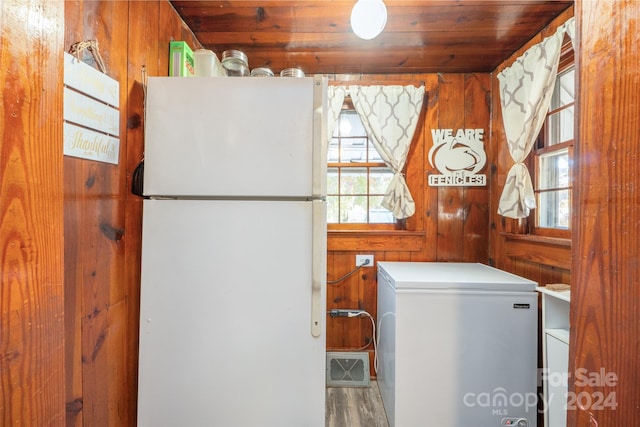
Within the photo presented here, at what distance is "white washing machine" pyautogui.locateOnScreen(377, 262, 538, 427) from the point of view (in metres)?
1.43

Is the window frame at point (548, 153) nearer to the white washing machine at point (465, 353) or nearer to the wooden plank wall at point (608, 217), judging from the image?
the white washing machine at point (465, 353)

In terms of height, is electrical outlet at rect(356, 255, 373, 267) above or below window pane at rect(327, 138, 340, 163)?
Result: below

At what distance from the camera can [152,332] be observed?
1.09 meters

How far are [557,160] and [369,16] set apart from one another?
1.42 meters

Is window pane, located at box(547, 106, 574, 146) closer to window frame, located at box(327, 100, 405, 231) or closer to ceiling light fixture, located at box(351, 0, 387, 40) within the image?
window frame, located at box(327, 100, 405, 231)

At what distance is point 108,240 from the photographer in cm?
109

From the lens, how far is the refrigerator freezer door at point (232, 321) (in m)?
1.08

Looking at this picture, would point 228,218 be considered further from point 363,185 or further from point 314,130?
point 363,185

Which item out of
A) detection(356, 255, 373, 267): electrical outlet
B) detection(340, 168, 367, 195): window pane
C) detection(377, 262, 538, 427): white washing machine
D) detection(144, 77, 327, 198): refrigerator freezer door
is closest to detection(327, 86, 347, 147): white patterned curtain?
detection(340, 168, 367, 195): window pane

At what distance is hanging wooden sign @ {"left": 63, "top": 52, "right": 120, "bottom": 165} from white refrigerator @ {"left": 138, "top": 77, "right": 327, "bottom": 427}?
15 centimetres

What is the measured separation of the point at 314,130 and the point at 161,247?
75 centimetres

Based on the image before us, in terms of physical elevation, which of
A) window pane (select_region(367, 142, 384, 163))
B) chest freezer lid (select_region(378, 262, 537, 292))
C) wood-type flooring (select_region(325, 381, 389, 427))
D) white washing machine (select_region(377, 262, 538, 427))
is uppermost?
window pane (select_region(367, 142, 384, 163))

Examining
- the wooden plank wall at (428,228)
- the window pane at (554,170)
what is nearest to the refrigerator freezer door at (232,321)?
the wooden plank wall at (428,228)

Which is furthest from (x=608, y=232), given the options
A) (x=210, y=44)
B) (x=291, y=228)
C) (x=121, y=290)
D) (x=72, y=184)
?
(x=210, y=44)
